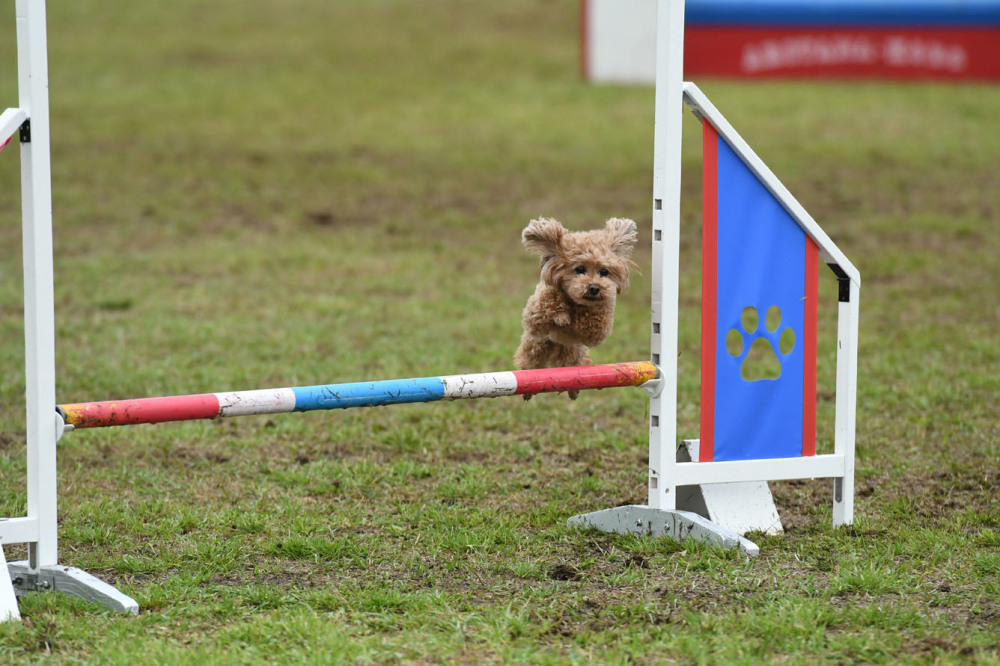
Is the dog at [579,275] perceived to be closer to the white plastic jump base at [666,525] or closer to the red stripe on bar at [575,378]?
the red stripe on bar at [575,378]

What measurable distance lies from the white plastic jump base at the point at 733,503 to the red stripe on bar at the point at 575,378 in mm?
397

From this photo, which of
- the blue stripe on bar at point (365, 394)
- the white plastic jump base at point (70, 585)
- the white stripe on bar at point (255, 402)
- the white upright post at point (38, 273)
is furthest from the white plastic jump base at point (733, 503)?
the white upright post at point (38, 273)

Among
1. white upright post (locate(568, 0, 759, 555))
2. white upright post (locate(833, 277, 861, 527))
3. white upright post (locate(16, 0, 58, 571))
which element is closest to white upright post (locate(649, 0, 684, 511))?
white upright post (locate(568, 0, 759, 555))

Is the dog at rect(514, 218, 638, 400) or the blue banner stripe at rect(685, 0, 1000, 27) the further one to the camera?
the blue banner stripe at rect(685, 0, 1000, 27)

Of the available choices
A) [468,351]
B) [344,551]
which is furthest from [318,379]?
[344,551]

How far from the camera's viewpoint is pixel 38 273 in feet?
10.6

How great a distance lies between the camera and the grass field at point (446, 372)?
327cm

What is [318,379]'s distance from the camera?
5977 mm

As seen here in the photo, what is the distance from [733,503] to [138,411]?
190cm

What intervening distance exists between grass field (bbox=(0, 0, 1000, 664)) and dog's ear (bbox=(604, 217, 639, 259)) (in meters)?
0.95

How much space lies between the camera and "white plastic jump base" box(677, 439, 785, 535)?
397 cm

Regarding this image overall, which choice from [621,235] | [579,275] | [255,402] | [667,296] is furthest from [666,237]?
[255,402]

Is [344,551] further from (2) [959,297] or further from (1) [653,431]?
(2) [959,297]

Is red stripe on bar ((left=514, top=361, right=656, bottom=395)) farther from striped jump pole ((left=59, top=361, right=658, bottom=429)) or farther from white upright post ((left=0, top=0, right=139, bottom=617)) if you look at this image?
white upright post ((left=0, top=0, right=139, bottom=617))
